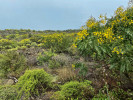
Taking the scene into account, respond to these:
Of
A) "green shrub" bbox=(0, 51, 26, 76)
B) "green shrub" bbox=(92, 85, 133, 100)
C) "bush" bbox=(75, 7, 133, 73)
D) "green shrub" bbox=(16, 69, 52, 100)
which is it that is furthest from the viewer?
"green shrub" bbox=(0, 51, 26, 76)

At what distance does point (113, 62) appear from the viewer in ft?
7.68

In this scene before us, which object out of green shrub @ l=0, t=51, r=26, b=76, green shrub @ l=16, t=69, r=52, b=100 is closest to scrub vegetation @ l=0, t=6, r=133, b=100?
green shrub @ l=16, t=69, r=52, b=100

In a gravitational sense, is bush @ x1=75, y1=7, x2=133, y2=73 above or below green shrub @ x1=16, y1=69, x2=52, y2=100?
above

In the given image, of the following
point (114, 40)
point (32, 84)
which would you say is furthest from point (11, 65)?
point (114, 40)

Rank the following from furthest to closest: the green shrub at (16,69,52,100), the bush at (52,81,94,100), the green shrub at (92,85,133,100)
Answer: the green shrub at (16,69,52,100), the bush at (52,81,94,100), the green shrub at (92,85,133,100)

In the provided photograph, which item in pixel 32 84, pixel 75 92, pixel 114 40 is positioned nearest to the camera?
pixel 114 40

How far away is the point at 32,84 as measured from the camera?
272 cm

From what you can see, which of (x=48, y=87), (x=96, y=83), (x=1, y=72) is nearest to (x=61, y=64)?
(x=48, y=87)

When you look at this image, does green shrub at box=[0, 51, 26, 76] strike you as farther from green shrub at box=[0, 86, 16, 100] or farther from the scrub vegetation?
green shrub at box=[0, 86, 16, 100]

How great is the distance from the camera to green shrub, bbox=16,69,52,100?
2678 mm

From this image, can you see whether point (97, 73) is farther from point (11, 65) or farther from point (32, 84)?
point (11, 65)

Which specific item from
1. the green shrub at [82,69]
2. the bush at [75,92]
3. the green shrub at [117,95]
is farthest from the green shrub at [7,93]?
the green shrub at [117,95]

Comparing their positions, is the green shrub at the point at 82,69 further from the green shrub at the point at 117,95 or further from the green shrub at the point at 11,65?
the green shrub at the point at 11,65

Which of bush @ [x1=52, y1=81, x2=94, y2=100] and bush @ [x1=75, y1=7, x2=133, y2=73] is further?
bush @ [x1=52, y1=81, x2=94, y2=100]
